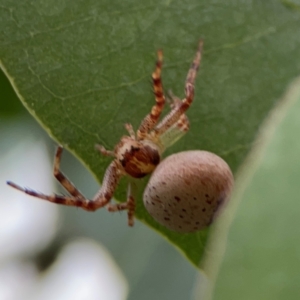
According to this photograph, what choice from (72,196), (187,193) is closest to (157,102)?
(187,193)

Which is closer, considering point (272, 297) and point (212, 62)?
point (272, 297)

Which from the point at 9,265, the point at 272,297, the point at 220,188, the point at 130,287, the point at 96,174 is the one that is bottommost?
the point at 130,287

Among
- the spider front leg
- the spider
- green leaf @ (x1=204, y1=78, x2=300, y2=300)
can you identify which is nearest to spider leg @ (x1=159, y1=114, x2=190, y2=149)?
the spider

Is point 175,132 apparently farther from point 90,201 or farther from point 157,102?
point 90,201

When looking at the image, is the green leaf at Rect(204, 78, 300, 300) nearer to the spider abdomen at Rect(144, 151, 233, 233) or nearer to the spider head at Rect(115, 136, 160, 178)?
the spider abdomen at Rect(144, 151, 233, 233)

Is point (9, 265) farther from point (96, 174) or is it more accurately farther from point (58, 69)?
point (58, 69)

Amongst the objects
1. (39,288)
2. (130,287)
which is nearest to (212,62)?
(130,287)
